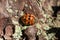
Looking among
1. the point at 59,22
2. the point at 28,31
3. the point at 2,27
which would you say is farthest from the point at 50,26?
the point at 2,27

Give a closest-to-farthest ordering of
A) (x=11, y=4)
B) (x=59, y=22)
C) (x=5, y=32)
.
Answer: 1. (x=5, y=32)
2. (x=11, y=4)
3. (x=59, y=22)

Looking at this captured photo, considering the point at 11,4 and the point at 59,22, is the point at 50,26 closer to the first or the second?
the point at 59,22

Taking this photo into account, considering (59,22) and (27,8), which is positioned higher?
(27,8)

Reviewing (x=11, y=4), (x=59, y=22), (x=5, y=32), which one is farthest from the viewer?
(x=59, y=22)

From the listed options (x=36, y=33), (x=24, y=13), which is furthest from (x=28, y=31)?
(x=24, y=13)

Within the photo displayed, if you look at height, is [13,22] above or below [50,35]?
above

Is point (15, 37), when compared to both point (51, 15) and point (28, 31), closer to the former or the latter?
point (28, 31)

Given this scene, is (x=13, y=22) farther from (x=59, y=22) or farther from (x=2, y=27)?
(x=59, y=22)

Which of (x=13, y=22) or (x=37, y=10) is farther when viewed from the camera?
(x=37, y=10)

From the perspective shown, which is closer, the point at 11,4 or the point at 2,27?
the point at 2,27
